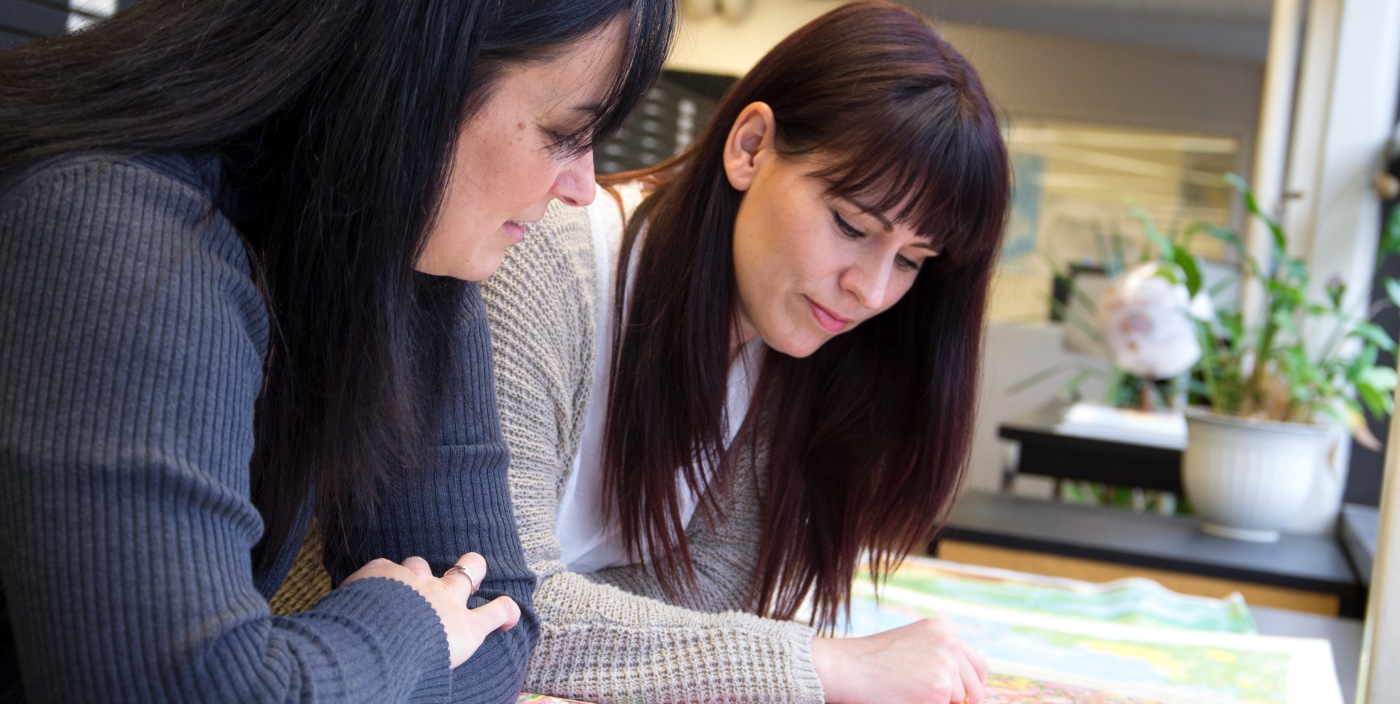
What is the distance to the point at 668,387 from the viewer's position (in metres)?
1.20

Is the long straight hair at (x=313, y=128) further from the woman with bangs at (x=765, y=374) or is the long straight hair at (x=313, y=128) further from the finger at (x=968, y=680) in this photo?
the finger at (x=968, y=680)

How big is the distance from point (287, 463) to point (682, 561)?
0.59 m

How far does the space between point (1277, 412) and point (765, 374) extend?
140 cm

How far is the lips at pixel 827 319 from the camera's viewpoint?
3.91 ft

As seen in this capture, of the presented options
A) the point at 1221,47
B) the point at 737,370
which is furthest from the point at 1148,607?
the point at 1221,47

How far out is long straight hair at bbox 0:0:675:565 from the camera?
25.2 inches

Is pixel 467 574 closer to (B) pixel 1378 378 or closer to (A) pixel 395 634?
(A) pixel 395 634

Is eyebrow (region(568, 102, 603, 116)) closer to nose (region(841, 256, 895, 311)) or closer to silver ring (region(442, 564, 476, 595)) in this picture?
silver ring (region(442, 564, 476, 595))

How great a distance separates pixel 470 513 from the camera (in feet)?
2.93

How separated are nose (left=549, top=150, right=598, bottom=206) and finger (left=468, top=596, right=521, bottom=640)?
283mm

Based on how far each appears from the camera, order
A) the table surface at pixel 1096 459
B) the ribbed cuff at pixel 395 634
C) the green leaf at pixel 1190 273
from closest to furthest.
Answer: the ribbed cuff at pixel 395 634 → the green leaf at pixel 1190 273 → the table surface at pixel 1096 459

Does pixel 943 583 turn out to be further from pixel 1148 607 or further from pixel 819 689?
pixel 819 689

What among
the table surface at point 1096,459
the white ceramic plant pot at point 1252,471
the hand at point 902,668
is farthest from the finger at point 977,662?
the table surface at point 1096,459

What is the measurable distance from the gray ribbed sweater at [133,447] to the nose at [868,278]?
63 cm
